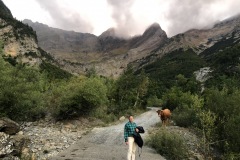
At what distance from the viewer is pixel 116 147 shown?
23016 mm

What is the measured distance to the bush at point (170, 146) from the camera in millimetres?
19828

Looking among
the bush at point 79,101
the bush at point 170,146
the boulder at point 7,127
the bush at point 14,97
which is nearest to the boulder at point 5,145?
the boulder at point 7,127

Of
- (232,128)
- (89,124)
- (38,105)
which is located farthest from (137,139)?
(89,124)

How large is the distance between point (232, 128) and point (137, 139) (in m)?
9.72

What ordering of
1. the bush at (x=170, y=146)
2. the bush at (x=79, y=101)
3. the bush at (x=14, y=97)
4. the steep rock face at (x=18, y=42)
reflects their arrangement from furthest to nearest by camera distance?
1. the steep rock face at (x=18, y=42)
2. the bush at (x=79, y=101)
3. the bush at (x=14, y=97)
4. the bush at (x=170, y=146)

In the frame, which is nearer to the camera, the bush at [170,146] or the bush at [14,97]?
the bush at [170,146]

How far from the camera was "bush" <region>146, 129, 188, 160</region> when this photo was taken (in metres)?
19.8

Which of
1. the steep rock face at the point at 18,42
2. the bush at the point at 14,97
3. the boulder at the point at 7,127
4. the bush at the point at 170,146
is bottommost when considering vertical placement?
the bush at the point at 170,146

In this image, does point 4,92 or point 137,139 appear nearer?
point 137,139

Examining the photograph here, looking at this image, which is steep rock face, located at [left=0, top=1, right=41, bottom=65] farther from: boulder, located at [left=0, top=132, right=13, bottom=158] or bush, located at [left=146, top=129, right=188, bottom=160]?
boulder, located at [left=0, top=132, right=13, bottom=158]

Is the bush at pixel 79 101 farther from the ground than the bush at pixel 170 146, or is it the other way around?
the bush at pixel 79 101

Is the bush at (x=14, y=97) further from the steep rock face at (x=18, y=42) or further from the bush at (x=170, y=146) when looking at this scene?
the steep rock face at (x=18, y=42)

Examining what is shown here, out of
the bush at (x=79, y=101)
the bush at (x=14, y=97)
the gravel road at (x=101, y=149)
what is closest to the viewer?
the gravel road at (x=101, y=149)

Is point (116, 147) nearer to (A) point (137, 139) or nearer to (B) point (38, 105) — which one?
(A) point (137, 139)
